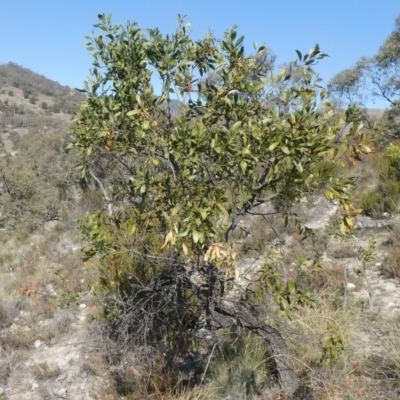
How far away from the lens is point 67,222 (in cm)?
1203

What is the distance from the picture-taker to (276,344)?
3.55 meters

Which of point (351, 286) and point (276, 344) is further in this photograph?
point (351, 286)

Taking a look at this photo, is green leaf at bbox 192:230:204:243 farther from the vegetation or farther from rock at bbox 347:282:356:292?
rock at bbox 347:282:356:292

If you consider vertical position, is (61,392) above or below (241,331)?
below

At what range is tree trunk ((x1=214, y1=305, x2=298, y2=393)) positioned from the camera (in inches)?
136

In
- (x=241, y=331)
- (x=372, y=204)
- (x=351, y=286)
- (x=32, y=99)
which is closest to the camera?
(x=241, y=331)

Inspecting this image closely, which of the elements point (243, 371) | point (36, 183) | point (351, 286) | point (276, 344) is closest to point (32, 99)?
point (36, 183)

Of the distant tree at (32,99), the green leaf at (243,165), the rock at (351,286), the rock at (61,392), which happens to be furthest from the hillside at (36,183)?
the distant tree at (32,99)

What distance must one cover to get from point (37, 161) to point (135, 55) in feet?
55.1

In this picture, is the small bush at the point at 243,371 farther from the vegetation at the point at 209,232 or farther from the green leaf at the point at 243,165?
the green leaf at the point at 243,165

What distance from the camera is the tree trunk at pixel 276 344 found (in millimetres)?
3467

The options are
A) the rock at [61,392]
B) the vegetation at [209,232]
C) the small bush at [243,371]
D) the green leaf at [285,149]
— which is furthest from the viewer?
the rock at [61,392]

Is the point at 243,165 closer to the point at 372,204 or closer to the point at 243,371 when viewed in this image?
the point at 243,371

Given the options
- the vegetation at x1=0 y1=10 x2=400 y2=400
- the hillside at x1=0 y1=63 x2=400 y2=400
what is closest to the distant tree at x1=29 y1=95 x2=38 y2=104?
the hillside at x1=0 y1=63 x2=400 y2=400
